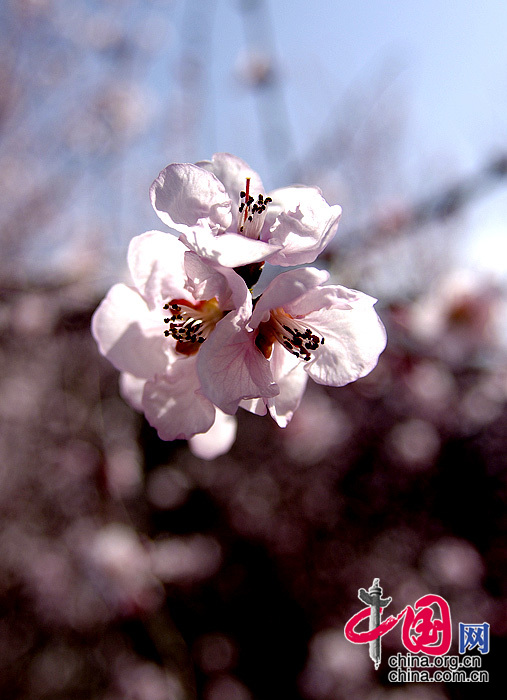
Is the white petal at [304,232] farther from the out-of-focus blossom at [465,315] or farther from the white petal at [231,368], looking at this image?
the out-of-focus blossom at [465,315]

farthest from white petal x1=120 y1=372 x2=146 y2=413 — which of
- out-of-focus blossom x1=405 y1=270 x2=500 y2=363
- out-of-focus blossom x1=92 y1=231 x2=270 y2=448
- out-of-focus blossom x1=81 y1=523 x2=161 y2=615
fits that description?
out-of-focus blossom x1=405 y1=270 x2=500 y2=363

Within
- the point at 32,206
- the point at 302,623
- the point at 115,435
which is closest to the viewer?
the point at 302,623

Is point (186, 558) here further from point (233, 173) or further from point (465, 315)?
point (233, 173)

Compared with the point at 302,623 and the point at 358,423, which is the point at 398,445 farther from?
the point at 302,623

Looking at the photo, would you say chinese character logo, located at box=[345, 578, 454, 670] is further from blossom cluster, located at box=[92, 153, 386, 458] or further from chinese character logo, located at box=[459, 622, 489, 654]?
blossom cluster, located at box=[92, 153, 386, 458]

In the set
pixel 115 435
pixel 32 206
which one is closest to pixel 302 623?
pixel 115 435

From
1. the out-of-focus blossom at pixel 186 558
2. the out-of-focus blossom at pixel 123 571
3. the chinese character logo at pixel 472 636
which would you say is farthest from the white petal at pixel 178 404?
the out-of-focus blossom at pixel 186 558
